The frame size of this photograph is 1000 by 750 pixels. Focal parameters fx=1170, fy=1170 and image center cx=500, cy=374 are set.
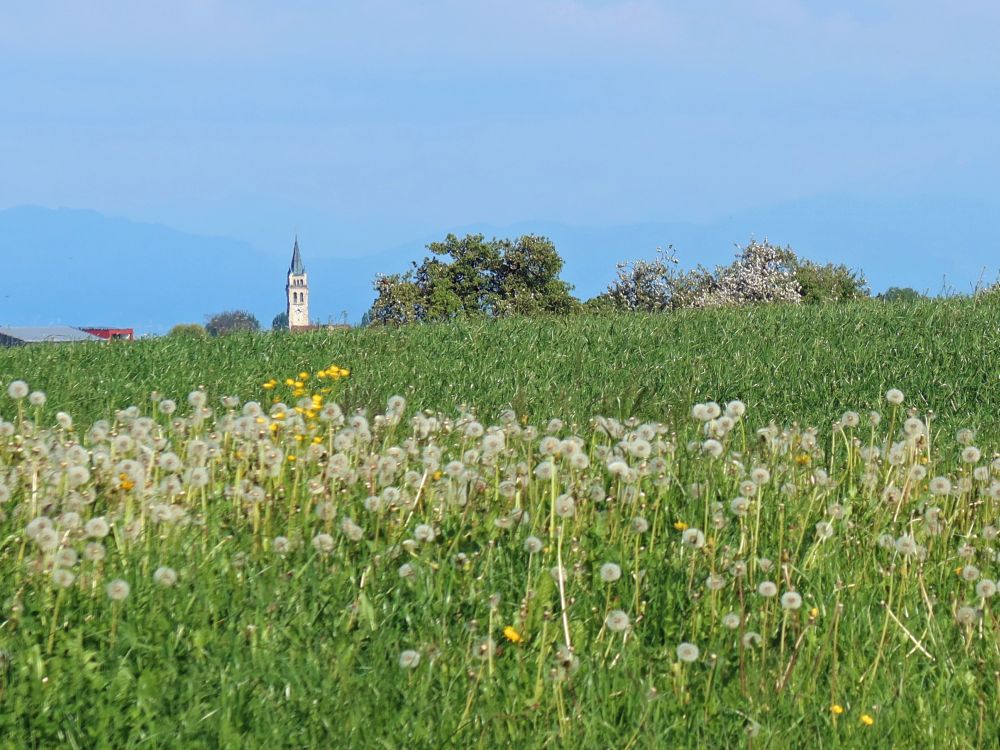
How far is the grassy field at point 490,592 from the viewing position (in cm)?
346

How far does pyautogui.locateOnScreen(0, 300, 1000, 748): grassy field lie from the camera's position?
3.46 m

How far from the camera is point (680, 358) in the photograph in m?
11.6

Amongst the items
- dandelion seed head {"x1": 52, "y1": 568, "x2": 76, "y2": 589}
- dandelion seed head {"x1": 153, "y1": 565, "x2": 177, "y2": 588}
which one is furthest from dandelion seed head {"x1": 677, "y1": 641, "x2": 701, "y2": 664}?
dandelion seed head {"x1": 52, "y1": 568, "x2": 76, "y2": 589}

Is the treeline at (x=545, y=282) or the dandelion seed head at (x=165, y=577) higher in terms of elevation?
the treeline at (x=545, y=282)

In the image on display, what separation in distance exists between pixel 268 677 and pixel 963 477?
339 centimetres

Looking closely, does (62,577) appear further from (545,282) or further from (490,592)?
(545,282)

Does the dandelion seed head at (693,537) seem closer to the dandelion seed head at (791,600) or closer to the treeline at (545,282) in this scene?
the dandelion seed head at (791,600)

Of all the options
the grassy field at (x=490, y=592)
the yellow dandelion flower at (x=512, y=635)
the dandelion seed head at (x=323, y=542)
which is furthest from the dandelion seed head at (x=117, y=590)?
the yellow dandelion flower at (x=512, y=635)

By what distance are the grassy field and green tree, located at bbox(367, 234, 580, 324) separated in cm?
4652

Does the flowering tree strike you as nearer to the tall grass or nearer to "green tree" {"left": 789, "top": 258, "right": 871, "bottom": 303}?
"green tree" {"left": 789, "top": 258, "right": 871, "bottom": 303}

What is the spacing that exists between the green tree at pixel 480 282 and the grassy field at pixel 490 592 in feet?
153

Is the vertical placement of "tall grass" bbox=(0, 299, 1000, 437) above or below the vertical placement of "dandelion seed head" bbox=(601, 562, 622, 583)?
above

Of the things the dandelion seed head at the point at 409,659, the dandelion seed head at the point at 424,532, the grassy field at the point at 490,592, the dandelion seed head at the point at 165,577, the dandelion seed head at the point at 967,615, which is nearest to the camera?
the dandelion seed head at the point at 409,659

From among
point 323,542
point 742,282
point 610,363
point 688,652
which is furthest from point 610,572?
point 742,282
